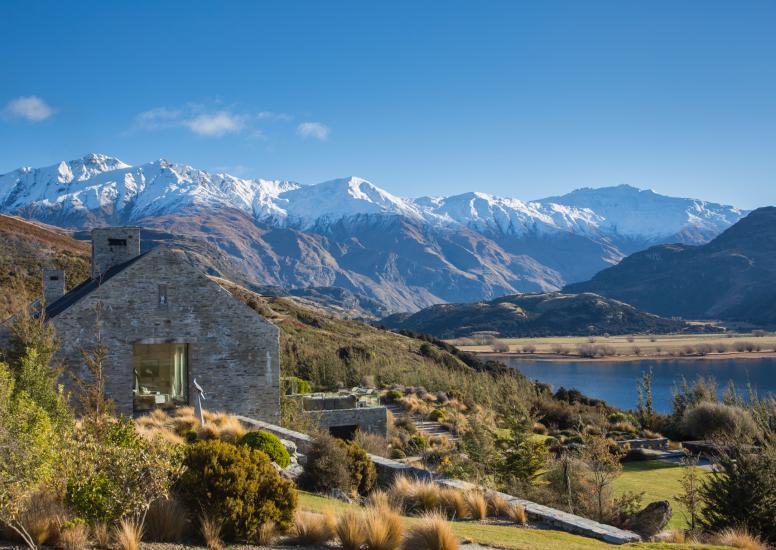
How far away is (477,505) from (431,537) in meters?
3.43

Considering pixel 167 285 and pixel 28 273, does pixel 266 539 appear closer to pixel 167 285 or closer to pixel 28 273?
pixel 167 285

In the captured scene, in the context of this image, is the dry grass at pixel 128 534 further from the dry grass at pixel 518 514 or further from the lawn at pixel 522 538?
the dry grass at pixel 518 514

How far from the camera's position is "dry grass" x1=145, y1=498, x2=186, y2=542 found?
29.2 ft

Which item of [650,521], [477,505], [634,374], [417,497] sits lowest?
[634,374]

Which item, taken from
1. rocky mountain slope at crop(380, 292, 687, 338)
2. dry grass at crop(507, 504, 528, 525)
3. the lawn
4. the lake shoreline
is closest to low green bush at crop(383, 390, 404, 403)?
dry grass at crop(507, 504, 528, 525)

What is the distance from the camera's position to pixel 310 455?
15320 mm

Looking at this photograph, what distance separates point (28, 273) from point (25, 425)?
138 ft

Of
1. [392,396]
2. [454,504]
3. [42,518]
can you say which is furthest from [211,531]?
[392,396]

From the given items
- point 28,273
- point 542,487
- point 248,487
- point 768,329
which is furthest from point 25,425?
point 768,329

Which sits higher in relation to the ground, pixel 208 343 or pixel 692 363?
pixel 208 343

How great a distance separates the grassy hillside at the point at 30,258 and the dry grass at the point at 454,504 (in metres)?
29.0

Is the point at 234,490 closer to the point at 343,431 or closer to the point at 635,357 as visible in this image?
the point at 343,431

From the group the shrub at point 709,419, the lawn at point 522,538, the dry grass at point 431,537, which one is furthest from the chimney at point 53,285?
the shrub at point 709,419

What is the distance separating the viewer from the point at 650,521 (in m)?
13.5
